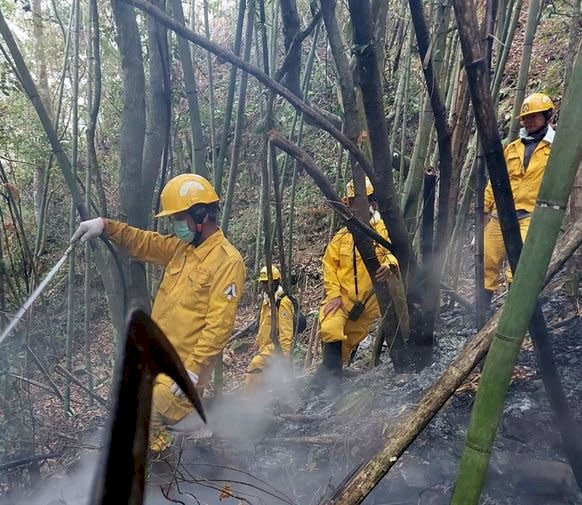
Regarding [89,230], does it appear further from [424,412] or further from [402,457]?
[424,412]

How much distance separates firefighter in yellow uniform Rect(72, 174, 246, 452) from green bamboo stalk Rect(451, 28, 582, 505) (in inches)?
82.0

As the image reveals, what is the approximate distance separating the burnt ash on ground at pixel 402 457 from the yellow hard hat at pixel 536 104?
1431 millimetres

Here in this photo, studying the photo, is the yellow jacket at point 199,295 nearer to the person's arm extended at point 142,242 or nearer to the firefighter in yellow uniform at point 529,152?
the person's arm extended at point 142,242

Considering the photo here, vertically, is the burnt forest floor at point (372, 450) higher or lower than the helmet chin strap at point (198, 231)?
lower

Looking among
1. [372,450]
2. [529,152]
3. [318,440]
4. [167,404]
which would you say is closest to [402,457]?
[372,450]

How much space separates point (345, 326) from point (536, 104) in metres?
2.19

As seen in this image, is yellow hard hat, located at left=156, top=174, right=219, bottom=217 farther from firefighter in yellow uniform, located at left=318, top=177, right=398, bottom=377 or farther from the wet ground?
firefighter in yellow uniform, located at left=318, top=177, right=398, bottom=377

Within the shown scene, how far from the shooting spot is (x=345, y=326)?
14.8ft

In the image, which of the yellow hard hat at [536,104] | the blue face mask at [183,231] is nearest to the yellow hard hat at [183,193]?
the blue face mask at [183,231]

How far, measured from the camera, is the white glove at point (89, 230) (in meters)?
2.76

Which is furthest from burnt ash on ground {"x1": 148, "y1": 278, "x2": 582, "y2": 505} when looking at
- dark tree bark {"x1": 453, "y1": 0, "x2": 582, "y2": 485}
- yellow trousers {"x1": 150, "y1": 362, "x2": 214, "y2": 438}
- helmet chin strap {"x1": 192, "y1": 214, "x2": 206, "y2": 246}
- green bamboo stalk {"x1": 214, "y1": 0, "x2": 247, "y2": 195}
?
green bamboo stalk {"x1": 214, "y1": 0, "x2": 247, "y2": 195}

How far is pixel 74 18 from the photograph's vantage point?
286 centimetres

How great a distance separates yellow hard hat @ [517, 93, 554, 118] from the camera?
412 cm

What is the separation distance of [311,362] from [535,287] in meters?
5.13
